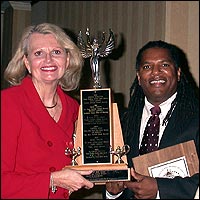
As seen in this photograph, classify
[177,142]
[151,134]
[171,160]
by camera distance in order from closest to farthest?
[171,160], [177,142], [151,134]

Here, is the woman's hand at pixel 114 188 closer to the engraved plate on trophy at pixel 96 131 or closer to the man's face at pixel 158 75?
the engraved plate on trophy at pixel 96 131

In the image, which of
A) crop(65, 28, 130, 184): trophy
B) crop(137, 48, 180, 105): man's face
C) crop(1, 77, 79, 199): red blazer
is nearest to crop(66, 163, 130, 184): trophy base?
crop(65, 28, 130, 184): trophy

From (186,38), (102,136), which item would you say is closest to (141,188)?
(102,136)

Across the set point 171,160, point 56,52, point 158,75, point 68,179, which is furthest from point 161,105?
point 68,179

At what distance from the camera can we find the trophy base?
82.8 inches

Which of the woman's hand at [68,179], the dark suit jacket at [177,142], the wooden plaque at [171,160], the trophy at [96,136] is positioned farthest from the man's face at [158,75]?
the woman's hand at [68,179]

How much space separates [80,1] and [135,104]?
109 inches

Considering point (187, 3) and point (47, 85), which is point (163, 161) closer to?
point (47, 85)

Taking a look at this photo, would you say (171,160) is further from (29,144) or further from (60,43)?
(60,43)

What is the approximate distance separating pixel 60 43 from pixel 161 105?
586 mm

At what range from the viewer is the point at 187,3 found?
3.90 m

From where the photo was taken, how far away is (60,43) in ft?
7.36

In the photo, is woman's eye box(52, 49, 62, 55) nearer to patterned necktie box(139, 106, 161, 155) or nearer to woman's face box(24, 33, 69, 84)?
woman's face box(24, 33, 69, 84)

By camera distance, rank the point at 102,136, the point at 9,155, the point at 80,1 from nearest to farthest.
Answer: the point at 9,155 < the point at 102,136 < the point at 80,1
